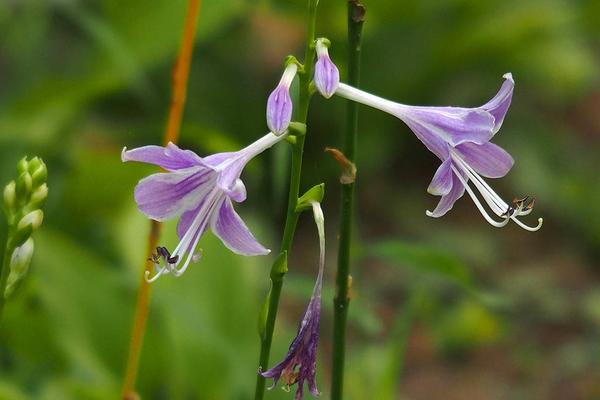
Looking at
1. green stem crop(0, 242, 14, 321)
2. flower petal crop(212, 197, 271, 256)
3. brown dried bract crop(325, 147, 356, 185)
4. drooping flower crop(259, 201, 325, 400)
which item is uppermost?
brown dried bract crop(325, 147, 356, 185)

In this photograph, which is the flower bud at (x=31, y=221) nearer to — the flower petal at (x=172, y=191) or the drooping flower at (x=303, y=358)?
the flower petal at (x=172, y=191)

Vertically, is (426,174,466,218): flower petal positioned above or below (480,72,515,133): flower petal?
below

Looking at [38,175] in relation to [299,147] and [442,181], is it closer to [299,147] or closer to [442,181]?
[299,147]

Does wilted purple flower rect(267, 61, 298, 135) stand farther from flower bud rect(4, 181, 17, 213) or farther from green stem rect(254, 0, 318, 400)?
flower bud rect(4, 181, 17, 213)

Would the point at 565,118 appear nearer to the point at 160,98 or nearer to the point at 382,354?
the point at 160,98

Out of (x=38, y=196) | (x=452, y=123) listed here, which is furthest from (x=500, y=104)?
(x=38, y=196)

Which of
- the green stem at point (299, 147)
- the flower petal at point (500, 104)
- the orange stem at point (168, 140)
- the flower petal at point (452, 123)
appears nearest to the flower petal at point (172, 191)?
the green stem at point (299, 147)

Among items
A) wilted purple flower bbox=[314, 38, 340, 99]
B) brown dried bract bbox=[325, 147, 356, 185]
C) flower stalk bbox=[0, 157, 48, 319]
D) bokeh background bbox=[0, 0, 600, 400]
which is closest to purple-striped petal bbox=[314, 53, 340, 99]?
wilted purple flower bbox=[314, 38, 340, 99]
